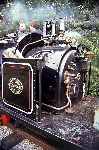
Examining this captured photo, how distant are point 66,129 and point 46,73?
67cm

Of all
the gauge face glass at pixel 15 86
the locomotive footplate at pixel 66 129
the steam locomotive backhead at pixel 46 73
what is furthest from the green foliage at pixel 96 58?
the gauge face glass at pixel 15 86

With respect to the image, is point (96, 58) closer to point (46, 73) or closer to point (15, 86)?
point (46, 73)

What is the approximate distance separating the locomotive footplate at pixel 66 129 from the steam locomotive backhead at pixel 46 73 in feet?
0.41

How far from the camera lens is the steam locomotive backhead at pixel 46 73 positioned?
352 centimetres

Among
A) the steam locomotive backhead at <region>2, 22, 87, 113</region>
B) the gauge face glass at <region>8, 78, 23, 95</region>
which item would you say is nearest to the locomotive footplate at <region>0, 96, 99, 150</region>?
the steam locomotive backhead at <region>2, 22, 87, 113</region>

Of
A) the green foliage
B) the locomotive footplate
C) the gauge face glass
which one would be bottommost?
the locomotive footplate

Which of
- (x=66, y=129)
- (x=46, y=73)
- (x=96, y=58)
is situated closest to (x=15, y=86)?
(x=46, y=73)

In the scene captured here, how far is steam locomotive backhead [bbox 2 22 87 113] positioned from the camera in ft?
11.6

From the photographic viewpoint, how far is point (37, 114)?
12.1 feet

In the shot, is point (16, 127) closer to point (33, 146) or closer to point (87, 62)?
point (33, 146)

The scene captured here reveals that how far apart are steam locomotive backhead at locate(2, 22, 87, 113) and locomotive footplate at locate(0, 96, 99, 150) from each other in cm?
13

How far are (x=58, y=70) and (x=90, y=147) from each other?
904 millimetres

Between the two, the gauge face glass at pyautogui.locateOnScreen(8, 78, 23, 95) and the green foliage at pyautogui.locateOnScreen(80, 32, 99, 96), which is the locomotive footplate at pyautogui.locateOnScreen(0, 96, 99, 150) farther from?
the green foliage at pyautogui.locateOnScreen(80, 32, 99, 96)

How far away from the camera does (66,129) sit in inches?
140
